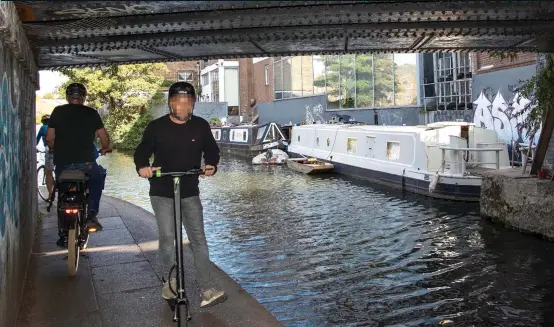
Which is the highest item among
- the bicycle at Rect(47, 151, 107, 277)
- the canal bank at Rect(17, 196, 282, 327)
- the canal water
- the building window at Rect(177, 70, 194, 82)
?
the building window at Rect(177, 70, 194, 82)

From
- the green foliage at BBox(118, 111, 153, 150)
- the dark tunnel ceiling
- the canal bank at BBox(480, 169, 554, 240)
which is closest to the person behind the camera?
the dark tunnel ceiling

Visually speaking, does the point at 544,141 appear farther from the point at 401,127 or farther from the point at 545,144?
the point at 401,127

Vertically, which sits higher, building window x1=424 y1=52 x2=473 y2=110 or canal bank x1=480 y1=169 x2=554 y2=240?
building window x1=424 y1=52 x2=473 y2=110

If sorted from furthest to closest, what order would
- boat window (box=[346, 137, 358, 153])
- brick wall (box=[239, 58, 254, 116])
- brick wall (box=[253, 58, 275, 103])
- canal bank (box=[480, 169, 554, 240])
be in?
brick wall (box=[239, 58, 254, 116]) < brick wall (box=[253, 58, 275, 103]) < boat window (box=[346, 137, 358, 153]) < canal bank (box=[480, 169, 554, 240])

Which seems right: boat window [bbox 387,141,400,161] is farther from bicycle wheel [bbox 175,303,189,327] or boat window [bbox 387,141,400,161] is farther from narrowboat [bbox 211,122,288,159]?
bicycle wheel [bbox 175,303,189,327]

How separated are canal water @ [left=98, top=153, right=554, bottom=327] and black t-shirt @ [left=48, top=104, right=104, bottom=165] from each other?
2509 mm

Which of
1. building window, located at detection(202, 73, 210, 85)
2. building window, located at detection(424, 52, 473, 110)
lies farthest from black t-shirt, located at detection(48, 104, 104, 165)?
building window, located at detection(202, 73, 210, 85)

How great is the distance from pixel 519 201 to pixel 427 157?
4.81 meters

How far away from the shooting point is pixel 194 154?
14.3ft

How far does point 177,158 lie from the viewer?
429 centimetres

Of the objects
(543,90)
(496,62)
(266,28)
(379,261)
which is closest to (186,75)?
(496,62)

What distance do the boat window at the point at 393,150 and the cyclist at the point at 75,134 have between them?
36.0ft

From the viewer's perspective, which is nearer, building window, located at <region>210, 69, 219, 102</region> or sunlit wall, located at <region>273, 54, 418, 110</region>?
sunlit wall, located at <region>273, 54, 418, 110</region>

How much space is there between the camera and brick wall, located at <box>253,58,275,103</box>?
38.2 meters
